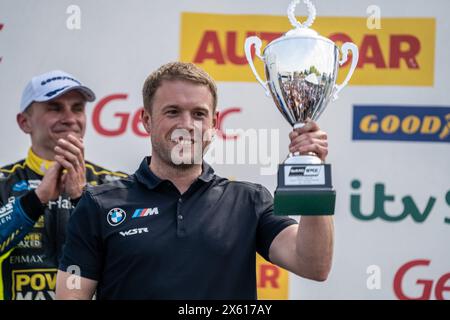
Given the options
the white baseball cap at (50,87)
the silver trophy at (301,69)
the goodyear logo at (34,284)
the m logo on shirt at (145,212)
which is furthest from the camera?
the white baseball cap at (50,87)

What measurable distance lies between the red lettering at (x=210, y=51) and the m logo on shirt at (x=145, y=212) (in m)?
1.17

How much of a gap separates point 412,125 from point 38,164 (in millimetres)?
1544

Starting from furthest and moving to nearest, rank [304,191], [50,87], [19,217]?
[50,87] → [19,217] → [304,191]

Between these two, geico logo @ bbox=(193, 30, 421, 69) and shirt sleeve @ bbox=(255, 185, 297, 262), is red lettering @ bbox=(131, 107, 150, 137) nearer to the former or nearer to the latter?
geico logo @ bbox=(193, 30, 421, 69)

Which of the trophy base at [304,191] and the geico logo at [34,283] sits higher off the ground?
the trophy base at [304,191]

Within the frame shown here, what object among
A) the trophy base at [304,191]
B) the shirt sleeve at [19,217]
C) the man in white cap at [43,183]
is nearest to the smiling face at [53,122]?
the man in white cap at [43,183]

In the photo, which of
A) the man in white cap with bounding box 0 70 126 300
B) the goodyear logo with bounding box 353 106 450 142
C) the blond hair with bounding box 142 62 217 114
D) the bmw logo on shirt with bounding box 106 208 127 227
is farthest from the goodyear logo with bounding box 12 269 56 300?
the goodyear logo with bounding box 353 106 450 142

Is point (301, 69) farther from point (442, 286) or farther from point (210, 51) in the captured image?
point (442, 286)

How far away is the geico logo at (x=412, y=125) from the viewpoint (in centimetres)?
246

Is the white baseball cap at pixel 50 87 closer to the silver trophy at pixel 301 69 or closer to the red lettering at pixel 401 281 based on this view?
the silver trophy at pixel 301 69

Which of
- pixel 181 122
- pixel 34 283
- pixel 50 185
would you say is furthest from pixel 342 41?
pixel 34 283

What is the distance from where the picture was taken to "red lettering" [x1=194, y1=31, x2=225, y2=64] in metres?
2.52

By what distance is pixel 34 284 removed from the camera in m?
2.17
